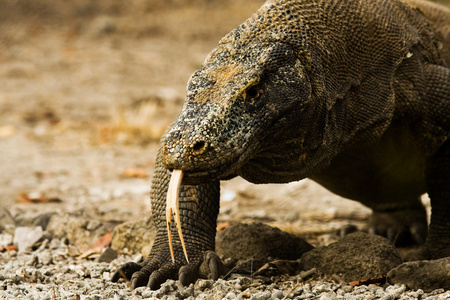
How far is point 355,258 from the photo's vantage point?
351 centimetres

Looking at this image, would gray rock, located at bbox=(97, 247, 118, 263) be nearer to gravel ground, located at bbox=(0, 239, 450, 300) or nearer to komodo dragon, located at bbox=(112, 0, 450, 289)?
gravel ground, located at bbox=(0, 239, 450, 300)

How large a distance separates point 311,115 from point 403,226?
8.23 ft

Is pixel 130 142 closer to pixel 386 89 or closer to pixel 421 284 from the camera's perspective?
pixel 386 89

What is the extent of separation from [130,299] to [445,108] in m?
2.07

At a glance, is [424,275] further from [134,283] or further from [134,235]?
[134,235]

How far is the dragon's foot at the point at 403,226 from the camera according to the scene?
5402 mm

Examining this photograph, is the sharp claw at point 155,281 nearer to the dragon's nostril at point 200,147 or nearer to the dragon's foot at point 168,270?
the dragon's foot at point 168,270

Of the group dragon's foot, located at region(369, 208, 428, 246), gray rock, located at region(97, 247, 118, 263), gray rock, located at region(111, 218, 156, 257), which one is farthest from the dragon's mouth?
dragon's foot, located at region(369, 208, 428, 246)

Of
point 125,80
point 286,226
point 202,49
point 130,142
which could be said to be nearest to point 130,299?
point 286,226

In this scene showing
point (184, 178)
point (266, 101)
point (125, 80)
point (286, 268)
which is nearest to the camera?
point (184, 178)

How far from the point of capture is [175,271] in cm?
352

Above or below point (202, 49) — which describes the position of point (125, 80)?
below

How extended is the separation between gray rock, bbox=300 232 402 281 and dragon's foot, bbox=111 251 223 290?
20.4 inches

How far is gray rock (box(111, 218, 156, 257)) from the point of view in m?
4.43
